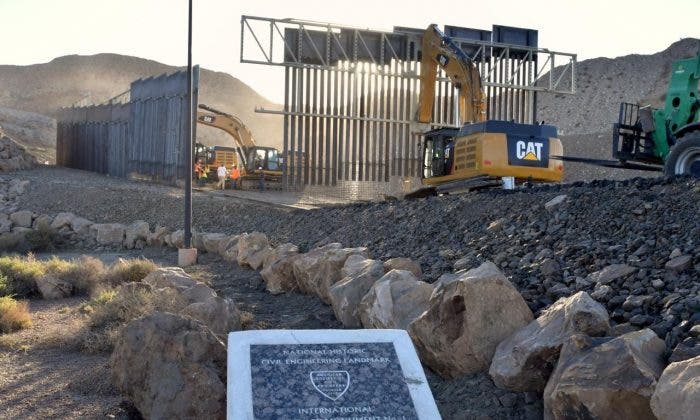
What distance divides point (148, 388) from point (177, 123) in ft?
93.5

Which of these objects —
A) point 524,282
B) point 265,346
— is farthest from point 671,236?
point 265,346

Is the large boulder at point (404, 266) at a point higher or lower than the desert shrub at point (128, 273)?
higher

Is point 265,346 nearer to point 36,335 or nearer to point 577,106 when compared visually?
point 36,335

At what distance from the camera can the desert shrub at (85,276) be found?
1603 cm

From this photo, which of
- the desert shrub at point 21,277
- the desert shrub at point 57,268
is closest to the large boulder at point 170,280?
the desert shrub at point 21,277

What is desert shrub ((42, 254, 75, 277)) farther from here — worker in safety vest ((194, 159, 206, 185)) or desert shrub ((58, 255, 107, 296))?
worker in safety vest ((194, 159, 206, 185))

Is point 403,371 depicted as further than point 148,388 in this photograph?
No

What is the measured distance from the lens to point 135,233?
2531cm

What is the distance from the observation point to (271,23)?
30016 mm

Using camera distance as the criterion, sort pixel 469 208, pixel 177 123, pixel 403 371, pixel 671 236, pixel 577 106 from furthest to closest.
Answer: pixel 577 106, pixel 177 123, pixel 469 208, pixel 671 236, pixel 403 371

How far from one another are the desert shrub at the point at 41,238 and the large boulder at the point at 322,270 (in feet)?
A: 48.2

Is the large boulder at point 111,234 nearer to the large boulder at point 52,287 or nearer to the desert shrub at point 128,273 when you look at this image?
the desert shrub at point 128,273

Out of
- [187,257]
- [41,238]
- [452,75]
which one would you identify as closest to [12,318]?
[187,257]

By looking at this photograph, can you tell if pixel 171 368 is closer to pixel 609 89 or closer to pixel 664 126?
pixel 664 126
